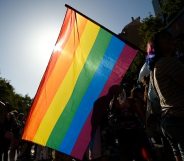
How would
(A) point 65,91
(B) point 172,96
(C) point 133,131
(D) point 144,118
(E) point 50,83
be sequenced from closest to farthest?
(B) point 172,96
(A) point 65,91
(E) point 50,83
(D) point 144,118
(C) point 133,131

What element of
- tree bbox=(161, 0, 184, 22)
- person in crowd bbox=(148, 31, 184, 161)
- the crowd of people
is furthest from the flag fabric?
tree bbox=(161, 0, 184, 22)

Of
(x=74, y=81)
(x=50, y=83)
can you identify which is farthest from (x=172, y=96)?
(x=50, y=83)

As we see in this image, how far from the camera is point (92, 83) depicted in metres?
4.21

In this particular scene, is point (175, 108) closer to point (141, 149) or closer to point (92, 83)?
point (92, 83)

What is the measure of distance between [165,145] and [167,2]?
23.0m

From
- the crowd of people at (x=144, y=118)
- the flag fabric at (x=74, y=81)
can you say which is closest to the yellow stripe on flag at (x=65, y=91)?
the flag fabric at (x=74, y=81)

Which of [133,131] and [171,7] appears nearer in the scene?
[133,131]

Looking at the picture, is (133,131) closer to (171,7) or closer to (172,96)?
(172,96)

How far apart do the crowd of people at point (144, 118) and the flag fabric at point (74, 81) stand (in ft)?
0.63

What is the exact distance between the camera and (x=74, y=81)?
4.30 m

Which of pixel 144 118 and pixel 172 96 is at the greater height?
pixel 144 118

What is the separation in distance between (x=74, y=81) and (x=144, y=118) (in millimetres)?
1792

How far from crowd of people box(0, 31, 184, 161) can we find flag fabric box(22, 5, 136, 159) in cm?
19

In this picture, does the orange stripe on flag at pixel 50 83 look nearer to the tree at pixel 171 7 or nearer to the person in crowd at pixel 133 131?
the person in crowd at pixel 133 131
